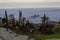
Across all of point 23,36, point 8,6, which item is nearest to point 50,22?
point 23,36

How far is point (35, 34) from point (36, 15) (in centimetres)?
18

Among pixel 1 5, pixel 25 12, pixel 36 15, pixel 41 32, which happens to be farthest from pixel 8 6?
pixel 41 32

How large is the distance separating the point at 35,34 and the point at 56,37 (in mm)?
196

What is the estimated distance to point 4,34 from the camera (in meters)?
1.39

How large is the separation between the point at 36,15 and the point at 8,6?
276 mm

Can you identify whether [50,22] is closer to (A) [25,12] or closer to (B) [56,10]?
(B) [56,10]

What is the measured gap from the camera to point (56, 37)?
53.7 inches

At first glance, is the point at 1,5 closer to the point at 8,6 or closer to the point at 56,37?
the point at 8,6

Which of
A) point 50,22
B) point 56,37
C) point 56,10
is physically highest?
point 56,10

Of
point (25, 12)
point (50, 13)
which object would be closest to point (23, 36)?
point (25, 12)

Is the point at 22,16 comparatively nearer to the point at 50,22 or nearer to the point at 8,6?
the point at 8,6

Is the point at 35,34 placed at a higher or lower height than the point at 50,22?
lower

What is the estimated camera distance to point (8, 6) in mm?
1385

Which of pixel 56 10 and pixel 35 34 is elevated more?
pixel 56 10
